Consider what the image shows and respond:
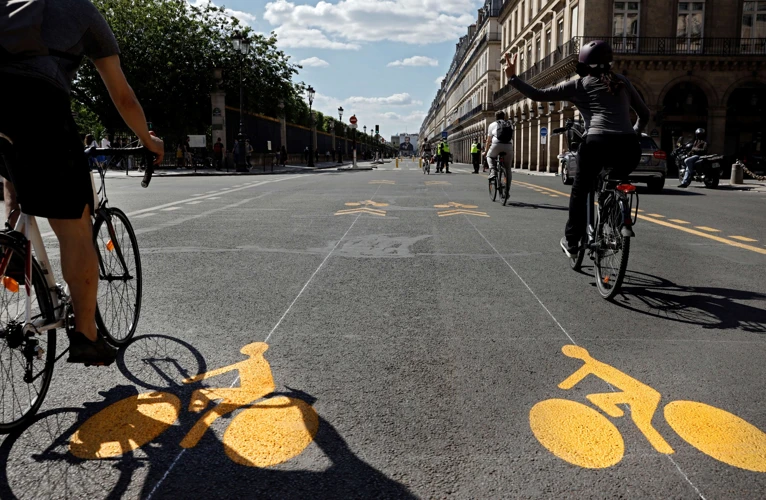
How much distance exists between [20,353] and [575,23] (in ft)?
132

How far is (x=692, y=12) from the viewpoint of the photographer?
1455 inches

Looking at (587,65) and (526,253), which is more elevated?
(587,65)

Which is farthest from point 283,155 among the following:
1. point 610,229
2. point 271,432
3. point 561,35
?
point 271,432

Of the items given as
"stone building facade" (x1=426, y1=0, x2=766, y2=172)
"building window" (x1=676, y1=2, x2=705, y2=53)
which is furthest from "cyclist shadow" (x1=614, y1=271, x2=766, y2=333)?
"building window" (x1=676, y1=2, x2=705, y2=53)

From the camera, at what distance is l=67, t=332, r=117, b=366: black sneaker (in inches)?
110

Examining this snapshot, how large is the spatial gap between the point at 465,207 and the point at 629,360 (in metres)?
9.25

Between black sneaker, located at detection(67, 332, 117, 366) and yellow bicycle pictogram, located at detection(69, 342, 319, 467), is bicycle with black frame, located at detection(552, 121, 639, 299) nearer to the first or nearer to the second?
yellow bicycle pictogram, located at detection(69, 342, 319, 467)

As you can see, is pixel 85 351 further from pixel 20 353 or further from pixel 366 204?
pixel 366 204

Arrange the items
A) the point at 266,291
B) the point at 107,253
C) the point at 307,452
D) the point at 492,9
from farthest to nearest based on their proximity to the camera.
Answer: the point at 492,9 → the point at 266,291 → the point at 107,253 → the point at 307,452

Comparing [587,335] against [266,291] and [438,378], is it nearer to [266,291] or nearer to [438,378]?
[438,378]

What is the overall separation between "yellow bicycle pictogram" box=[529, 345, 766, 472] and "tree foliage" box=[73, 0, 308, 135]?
4012 centimetres

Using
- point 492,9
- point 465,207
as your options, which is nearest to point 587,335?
point 465,207

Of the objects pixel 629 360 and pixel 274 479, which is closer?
pixel 274 479

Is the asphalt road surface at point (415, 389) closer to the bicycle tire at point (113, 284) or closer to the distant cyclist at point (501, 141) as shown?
the bicycle tire at point (113, 284)
